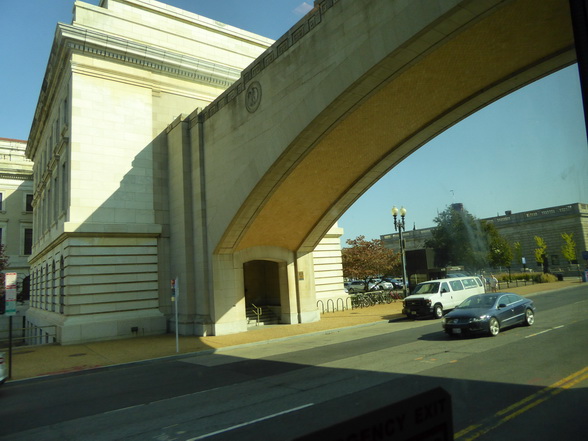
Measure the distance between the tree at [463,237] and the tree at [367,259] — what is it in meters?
30.9

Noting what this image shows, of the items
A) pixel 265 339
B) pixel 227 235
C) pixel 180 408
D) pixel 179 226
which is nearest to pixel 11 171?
pixel 179 226

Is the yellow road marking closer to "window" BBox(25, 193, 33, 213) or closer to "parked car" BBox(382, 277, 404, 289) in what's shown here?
"parked car" BBox(382, 277, 404, 289)

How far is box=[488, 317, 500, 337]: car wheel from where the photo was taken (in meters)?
13.0

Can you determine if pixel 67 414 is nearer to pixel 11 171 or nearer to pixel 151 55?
pixel 151 55

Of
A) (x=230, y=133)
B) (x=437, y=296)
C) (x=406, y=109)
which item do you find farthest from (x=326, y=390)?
(x=437, y=296)

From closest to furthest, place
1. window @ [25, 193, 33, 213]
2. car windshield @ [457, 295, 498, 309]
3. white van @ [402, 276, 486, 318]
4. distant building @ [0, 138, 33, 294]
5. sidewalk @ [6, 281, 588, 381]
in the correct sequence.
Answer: car windshield @ [457, 295, 498, 309], sidewalk @ [6, 281, 588, 381], white van @ [402, 276, 486, 318], distant building @ [0, 138, 33, 294], window @ [25, 193, 33, 213]

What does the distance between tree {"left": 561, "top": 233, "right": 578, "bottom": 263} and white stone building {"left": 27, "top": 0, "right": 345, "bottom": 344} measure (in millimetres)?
18433

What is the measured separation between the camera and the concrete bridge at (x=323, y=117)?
1110 cm

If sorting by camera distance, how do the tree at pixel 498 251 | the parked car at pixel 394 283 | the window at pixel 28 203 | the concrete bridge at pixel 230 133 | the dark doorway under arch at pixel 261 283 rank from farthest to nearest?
the window at pixel 28 203 → the parked car at pixel 394 283 → the dark doorway under arch at pixel 261 283 → the concrete bridge at pixel 230 133 → the tree at pixel 498 251

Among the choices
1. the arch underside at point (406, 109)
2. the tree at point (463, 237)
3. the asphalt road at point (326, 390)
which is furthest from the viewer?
the arch underside at point (406, 109)

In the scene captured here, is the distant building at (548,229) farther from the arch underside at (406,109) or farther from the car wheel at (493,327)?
the car wheel at (493,327)

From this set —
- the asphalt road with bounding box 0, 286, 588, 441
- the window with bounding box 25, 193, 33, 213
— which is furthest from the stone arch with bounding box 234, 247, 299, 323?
the window with bounding box 25, 193, 33, 213

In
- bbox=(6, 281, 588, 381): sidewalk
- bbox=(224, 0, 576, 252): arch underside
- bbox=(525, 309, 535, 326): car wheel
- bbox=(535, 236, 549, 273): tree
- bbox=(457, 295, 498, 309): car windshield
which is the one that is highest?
bbox=(224, 0, 576, 252): arch underside

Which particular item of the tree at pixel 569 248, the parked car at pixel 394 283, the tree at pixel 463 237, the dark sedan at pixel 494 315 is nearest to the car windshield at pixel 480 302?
the dark sedan at pixel 494 315
